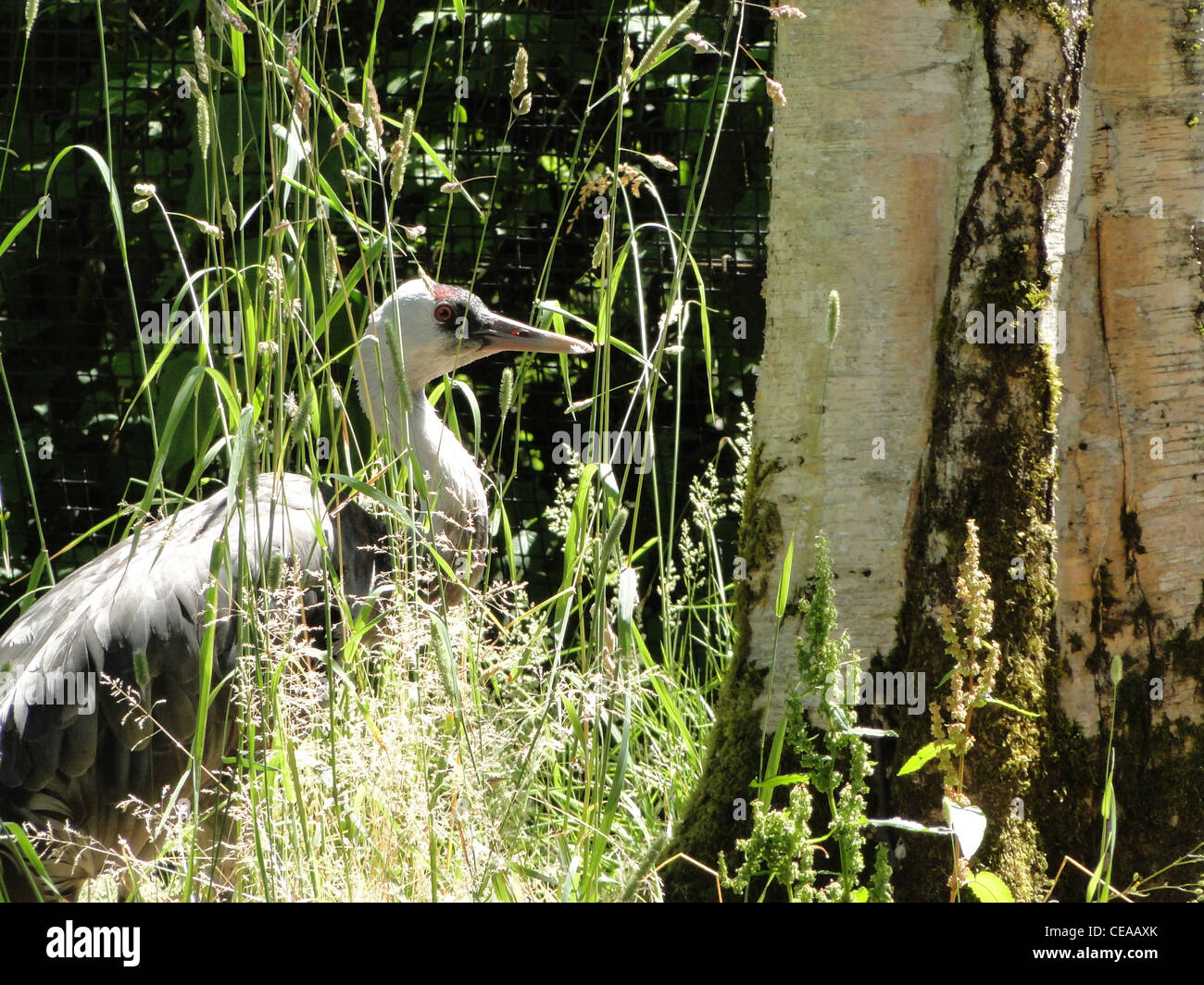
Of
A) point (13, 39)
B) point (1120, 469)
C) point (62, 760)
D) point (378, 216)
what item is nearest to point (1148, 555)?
point (1120, 469)

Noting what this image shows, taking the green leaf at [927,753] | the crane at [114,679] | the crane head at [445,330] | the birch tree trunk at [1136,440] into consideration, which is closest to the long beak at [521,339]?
the crane head at [445,330]

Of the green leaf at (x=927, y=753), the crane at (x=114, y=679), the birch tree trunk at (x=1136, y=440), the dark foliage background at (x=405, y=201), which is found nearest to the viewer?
the green leaf at (x=927, y=753)

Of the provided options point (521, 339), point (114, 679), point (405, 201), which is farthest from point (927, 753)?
point (405, 201)

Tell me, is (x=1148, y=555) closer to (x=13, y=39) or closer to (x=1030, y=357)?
(x=1030, y=357)

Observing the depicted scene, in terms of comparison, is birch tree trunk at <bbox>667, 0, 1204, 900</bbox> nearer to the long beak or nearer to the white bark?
the white bark

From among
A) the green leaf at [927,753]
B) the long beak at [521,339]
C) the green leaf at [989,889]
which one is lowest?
the green leaf at [989,889]

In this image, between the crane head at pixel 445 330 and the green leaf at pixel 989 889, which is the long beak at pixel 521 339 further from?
the green leaf at pixel 989 889

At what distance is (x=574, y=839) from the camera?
2256 mm

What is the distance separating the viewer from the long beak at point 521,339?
121 inches

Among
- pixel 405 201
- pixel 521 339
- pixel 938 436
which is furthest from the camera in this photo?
pixel 405 201

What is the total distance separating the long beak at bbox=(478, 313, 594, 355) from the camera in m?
3.08

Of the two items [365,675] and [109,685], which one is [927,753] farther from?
[109,685]

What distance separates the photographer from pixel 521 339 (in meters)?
3.18

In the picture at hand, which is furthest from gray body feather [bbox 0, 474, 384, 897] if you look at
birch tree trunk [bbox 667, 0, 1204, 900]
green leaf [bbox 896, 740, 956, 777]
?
green leaf [bbox 896, 740, 956, 777]
